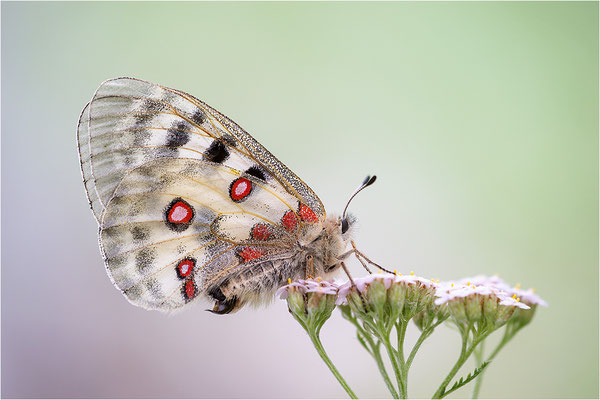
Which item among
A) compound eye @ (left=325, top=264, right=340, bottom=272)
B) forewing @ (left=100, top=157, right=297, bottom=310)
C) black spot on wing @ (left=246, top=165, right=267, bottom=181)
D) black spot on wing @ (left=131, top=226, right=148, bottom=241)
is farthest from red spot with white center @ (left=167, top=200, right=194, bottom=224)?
compound eye @ (left=325, top=264, right=340, bottom=272)

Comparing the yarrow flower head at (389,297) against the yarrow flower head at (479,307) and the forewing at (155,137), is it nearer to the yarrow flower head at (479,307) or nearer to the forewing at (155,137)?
the yarrow flower head at (479,307)

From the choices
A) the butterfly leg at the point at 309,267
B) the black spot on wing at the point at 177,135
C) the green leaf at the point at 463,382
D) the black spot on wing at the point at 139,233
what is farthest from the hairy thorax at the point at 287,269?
the green leaf at the point at 463,382

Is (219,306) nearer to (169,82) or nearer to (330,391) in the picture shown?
(330,391)

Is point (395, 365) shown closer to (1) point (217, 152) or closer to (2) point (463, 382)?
(2) point (463, 382)

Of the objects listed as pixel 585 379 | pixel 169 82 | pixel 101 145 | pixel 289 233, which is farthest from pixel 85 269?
pixel 585 379

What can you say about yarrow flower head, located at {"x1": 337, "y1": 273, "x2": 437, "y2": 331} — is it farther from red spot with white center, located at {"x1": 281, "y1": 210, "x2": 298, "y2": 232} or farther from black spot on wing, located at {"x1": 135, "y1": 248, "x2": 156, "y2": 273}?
black spot on wing, located at {"x1": 135, "y1": 248, "x2": 156, "y2": 273}
